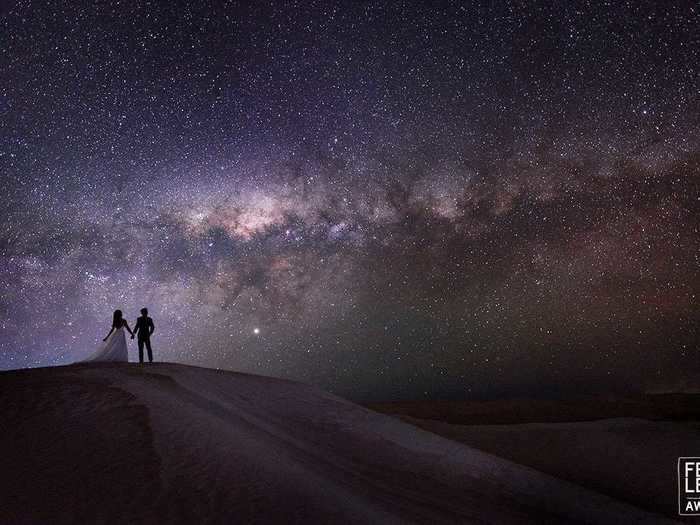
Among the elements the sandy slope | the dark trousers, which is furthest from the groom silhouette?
the sandy slope

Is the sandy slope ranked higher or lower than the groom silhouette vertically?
lower

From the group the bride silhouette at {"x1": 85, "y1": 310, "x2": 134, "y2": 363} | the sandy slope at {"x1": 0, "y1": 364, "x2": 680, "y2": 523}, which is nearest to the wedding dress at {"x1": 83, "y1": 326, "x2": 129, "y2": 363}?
the bride silhouette at {"x1": 85, "y1": 310, "x2": 134, "y2": 363}

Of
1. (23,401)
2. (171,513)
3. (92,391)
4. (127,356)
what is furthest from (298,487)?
(127,356)

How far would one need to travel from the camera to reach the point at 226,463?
21.4 feet

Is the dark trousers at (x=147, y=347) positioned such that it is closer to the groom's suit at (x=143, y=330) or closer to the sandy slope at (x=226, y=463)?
the groom's suit at (x=143, y=330)

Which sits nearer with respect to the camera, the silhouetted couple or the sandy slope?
the sandy slope

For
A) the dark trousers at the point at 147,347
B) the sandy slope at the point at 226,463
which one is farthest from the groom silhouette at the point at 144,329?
the sandy slope at the point at 226,463

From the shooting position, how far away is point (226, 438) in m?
7.43

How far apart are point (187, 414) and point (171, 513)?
9.98ft

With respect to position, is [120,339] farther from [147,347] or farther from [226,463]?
[226,463]

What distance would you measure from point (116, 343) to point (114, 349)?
0.59ft

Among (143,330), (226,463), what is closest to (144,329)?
(143,330)

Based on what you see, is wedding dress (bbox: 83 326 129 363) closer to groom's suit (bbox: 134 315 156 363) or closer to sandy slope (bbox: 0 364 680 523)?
groom's suit (bbox: 134 315 156 363)

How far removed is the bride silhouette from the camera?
13.2 metres
